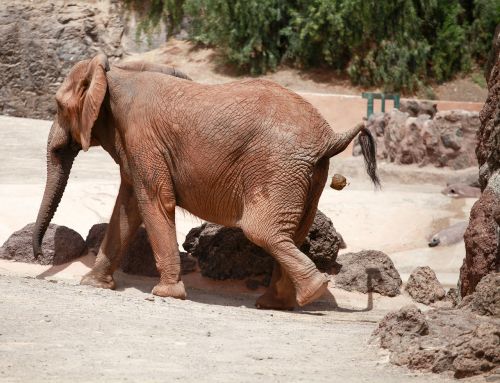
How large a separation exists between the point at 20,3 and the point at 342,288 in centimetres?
→ 1627

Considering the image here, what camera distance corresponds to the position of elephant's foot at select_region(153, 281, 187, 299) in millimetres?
9805

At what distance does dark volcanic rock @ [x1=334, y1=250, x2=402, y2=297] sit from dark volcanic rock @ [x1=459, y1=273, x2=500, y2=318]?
3.60 metres

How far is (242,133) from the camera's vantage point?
955 centimetres

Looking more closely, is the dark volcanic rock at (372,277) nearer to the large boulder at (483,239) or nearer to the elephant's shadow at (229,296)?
→ the elephant's shadow at (229,296)

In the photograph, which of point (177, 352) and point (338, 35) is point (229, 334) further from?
point (338, 35)

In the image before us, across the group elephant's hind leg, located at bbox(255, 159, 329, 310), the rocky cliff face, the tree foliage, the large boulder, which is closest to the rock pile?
the large boulder

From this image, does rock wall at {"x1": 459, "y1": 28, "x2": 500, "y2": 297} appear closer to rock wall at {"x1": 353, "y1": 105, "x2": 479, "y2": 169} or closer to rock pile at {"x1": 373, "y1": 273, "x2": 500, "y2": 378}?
rock pile at {"x1": 373, "y1": 273, "x2": 500, "y2": 378}

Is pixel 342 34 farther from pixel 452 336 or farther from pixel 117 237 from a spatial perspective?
pixel 452 336

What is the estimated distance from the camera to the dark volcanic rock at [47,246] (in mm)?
11133

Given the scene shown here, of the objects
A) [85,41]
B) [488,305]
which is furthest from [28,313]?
[85,41]

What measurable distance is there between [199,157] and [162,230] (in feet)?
2.48

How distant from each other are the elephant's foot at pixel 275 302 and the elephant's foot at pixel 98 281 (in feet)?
4.81

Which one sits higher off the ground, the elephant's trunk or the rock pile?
the rock pile

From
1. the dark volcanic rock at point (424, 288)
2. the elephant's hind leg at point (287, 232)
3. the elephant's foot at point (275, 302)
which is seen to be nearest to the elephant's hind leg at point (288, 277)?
the elephant's foot at point (275, 302)
